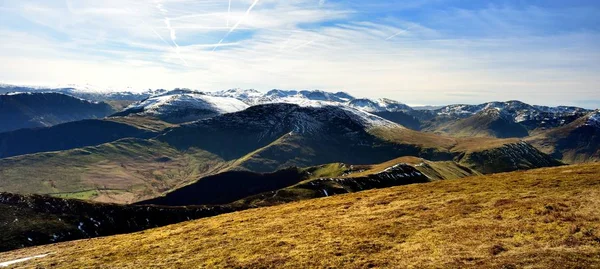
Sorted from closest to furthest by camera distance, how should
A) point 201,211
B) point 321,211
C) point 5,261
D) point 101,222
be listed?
1. point 5,261
2. point 321,211
3. point 101,222
4. point 201,211

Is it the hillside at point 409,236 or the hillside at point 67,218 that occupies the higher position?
the hillside at point 409,236

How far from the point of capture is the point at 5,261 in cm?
4759

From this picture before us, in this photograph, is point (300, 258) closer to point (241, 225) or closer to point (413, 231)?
point (413, 231)

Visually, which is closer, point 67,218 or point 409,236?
point 409,236

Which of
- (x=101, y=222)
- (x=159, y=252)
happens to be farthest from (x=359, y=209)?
(x=101, y=222)

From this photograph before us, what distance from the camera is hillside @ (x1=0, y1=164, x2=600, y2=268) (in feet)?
101

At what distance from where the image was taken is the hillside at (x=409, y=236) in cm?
3069

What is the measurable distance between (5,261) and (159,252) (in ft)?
71.9

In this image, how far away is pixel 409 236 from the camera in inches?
1455

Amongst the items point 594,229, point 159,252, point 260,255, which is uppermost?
point 594,229

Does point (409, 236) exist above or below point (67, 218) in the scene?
above

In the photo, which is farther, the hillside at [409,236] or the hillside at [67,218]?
the hillside at [67,218]

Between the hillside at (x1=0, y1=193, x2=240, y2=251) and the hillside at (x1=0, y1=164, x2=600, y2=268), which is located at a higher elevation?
the hillside at (x1=0, y1=164, x2=600, y2=268)

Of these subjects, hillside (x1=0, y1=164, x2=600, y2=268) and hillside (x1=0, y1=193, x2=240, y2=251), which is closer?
hillside (x1=0, y1=164, x2=600, y2=268)
